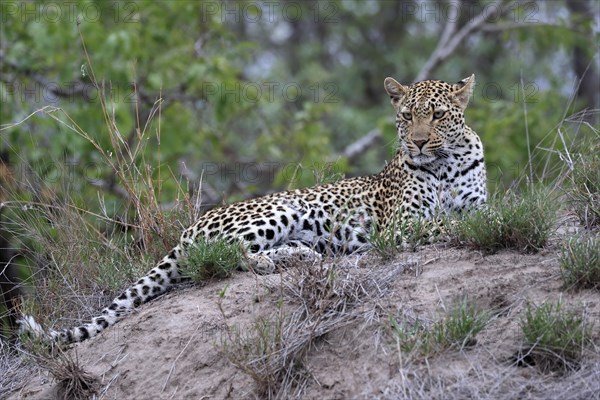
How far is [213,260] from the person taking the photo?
7.93 m

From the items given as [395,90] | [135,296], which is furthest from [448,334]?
[395,90]

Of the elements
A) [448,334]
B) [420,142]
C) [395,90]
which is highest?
[395,90]

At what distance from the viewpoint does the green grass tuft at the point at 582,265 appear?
6.64 meters

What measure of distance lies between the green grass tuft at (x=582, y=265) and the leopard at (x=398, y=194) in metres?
2.15

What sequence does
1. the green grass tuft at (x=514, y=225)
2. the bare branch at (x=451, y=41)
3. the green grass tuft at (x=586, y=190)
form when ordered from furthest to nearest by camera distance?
the bare branch at (x=451, y=41) → the green grass tuft at (x=586, y=190) → the green grass tuft at (x=514, y=225)

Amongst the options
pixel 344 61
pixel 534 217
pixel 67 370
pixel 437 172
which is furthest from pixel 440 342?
pixel 344 61

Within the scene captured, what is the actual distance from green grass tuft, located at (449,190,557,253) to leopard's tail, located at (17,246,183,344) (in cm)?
236

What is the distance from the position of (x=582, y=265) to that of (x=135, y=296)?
354 centimetres

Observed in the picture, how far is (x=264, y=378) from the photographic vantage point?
651 cm

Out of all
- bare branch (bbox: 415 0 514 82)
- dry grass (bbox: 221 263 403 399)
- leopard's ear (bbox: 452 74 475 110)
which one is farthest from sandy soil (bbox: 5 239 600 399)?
bare branch (bbox: 415 0 514 82)

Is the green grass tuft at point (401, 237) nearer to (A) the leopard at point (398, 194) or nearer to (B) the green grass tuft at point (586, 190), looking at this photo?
(A) the leopard at point (398, 194)

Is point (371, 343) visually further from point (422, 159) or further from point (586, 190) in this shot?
point (422, 159)

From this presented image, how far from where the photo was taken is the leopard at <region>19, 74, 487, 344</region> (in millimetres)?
8891

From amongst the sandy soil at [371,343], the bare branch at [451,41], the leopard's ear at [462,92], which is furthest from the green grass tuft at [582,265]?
the bare branch at [451,41]
